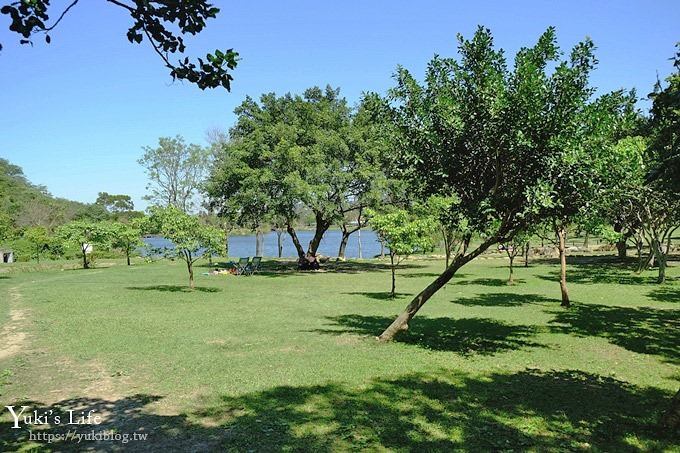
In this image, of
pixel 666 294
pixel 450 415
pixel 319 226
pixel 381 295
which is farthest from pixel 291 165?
pixel 450 415

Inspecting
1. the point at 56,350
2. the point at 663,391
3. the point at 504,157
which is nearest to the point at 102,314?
the point at 56,350

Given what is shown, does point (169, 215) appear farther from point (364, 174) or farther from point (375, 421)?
point (375, 421)

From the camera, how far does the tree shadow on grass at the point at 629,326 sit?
9.92 m

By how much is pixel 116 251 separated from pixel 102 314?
1330 inches

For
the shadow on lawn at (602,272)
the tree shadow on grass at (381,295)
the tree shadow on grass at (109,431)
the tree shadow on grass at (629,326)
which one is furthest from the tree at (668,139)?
the shadow on lawn at (602,272)

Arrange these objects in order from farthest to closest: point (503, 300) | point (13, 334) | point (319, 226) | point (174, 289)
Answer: point (319, 226), point (174, 289), point (503, 300), point (13, 334)

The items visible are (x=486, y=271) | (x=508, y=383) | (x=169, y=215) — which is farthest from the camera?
(x=486, y=271)

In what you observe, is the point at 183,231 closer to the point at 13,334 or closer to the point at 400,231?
the point at 13,334

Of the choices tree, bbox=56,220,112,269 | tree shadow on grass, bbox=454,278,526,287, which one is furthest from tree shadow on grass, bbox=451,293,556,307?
tree, bbox=56,220,112,269

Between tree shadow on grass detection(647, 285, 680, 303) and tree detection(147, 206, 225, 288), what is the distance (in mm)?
16157

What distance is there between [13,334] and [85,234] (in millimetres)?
23292

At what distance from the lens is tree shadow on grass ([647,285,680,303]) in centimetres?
1628

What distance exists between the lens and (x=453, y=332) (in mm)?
11812

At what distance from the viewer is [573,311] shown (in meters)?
14.5
